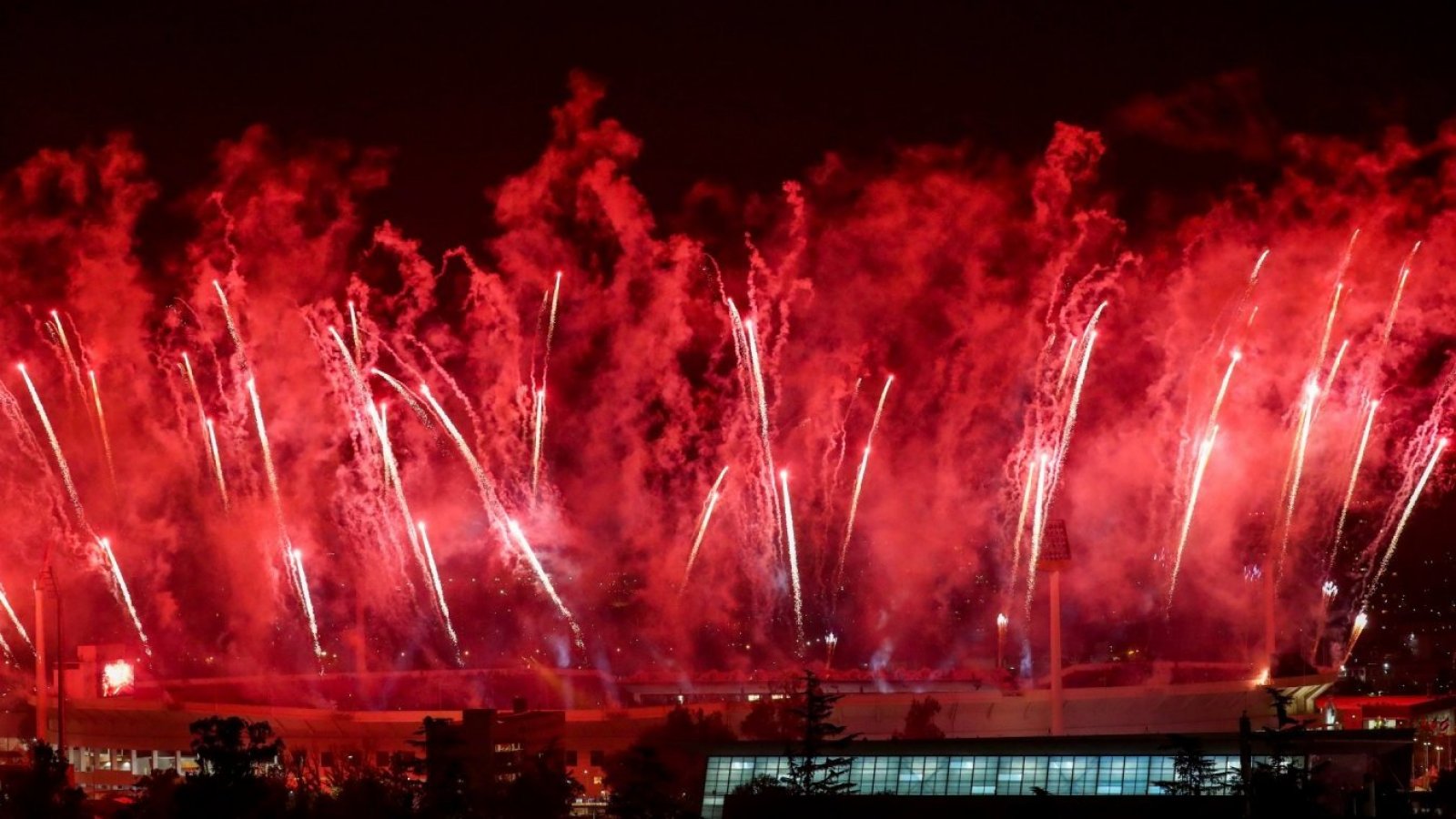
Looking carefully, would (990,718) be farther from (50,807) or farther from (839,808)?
(50,807)

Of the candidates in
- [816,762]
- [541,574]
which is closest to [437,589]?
[541,574]

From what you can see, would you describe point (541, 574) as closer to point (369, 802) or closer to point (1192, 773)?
point (369, 802)

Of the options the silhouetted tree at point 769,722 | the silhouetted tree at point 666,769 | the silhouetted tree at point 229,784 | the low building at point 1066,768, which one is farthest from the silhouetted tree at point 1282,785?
the silhouetted tree at point 769,722

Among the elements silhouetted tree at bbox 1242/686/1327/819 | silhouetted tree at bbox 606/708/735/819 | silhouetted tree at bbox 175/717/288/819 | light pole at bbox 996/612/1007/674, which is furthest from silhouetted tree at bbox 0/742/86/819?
light pole at bbox 996/612/1007/674

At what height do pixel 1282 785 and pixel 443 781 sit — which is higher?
pixel 443 781

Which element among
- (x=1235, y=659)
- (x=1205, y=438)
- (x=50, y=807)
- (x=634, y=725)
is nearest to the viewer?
(x=50, y=807)

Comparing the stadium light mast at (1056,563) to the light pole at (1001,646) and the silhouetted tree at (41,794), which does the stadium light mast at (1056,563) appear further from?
the silhouetted tree at (41,794)

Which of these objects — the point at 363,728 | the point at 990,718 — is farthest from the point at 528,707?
the point at 990,718
